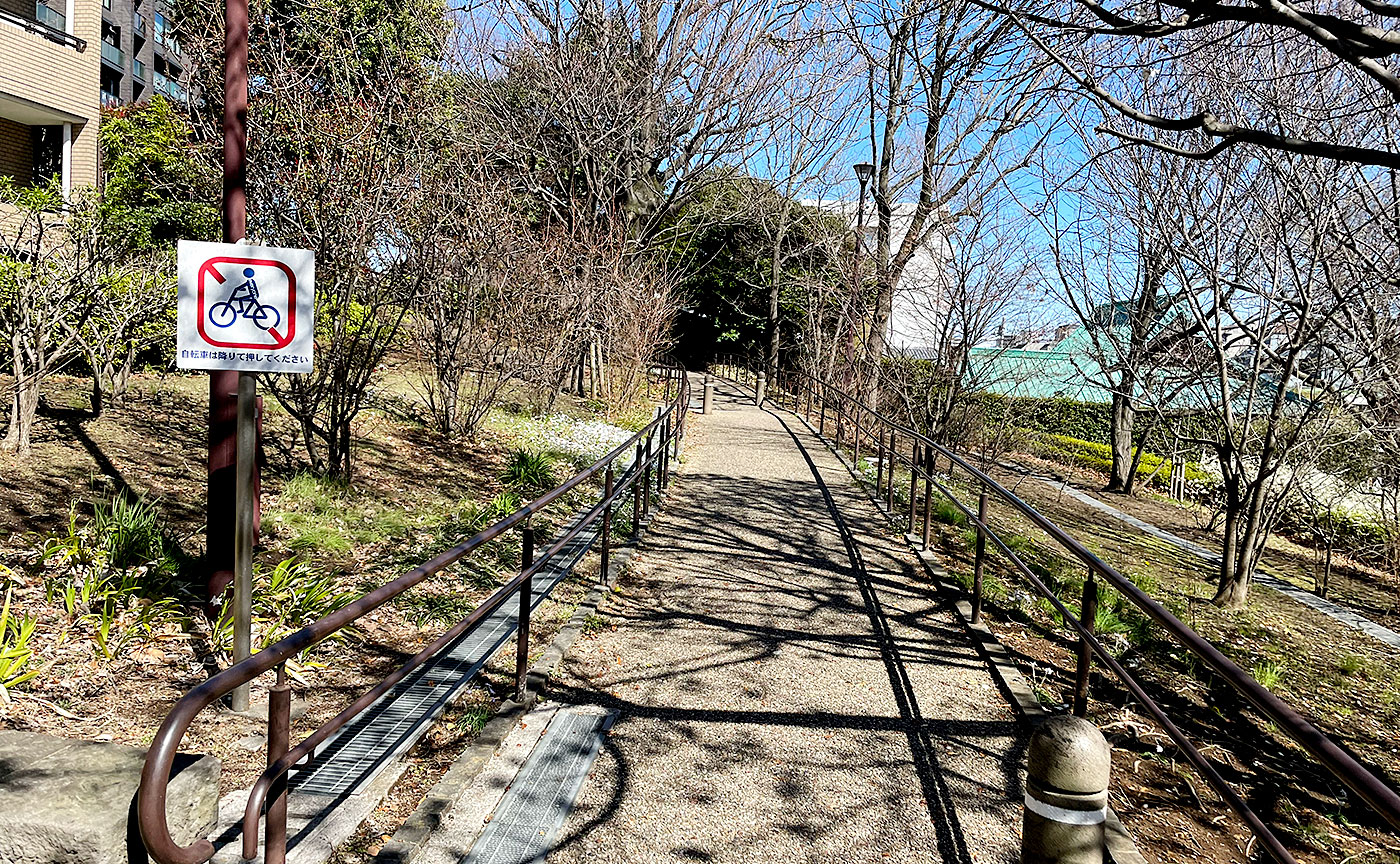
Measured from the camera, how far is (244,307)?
13.1 ft

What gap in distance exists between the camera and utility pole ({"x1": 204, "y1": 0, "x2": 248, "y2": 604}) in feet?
15.0

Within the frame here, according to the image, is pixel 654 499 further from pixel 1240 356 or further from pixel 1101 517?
pixel 1101 517

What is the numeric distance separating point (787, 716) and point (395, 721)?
1.81m

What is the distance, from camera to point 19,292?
7.16 metres

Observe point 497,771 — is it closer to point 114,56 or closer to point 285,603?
point 285,603

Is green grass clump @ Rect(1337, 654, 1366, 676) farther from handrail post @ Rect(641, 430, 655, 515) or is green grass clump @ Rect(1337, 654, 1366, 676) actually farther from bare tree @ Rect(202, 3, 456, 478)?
bare tree @ Rect(202, 3, 456, 478)

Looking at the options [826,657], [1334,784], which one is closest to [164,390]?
[826,657]

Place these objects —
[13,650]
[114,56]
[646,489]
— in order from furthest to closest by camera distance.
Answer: [114,56] → [646,489] → [13,650]

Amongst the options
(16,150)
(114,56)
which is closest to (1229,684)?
(16,150)

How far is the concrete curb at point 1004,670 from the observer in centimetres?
330

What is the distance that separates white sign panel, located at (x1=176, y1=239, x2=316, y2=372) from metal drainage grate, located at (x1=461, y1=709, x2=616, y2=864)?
199 cm

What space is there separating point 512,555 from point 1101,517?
29.8ft

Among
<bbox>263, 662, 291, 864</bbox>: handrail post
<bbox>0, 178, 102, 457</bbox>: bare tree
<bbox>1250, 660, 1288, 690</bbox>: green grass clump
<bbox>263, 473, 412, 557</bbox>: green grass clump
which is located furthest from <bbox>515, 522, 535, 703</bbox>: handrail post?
<bbox>0, 178, 102, 457</bbox>: bare tree

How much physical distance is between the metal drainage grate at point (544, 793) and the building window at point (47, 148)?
17.2m
